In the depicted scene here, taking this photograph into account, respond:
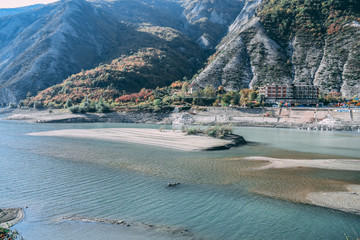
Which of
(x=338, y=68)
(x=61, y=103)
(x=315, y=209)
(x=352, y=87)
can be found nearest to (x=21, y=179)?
(x=315, y=209)

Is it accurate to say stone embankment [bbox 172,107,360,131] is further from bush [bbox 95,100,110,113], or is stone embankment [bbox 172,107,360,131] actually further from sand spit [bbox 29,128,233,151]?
sand spit [bbox 29,128,233,151]

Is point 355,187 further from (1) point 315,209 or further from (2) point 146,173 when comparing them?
(2) point 146,173

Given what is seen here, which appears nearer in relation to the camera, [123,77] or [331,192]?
[331,192]

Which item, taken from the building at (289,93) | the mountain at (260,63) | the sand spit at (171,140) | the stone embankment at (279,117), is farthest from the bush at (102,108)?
the building at (289,93)

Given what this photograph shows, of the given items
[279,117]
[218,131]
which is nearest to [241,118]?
[279,117]

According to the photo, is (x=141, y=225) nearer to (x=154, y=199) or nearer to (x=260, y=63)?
(x=154, y=199)
